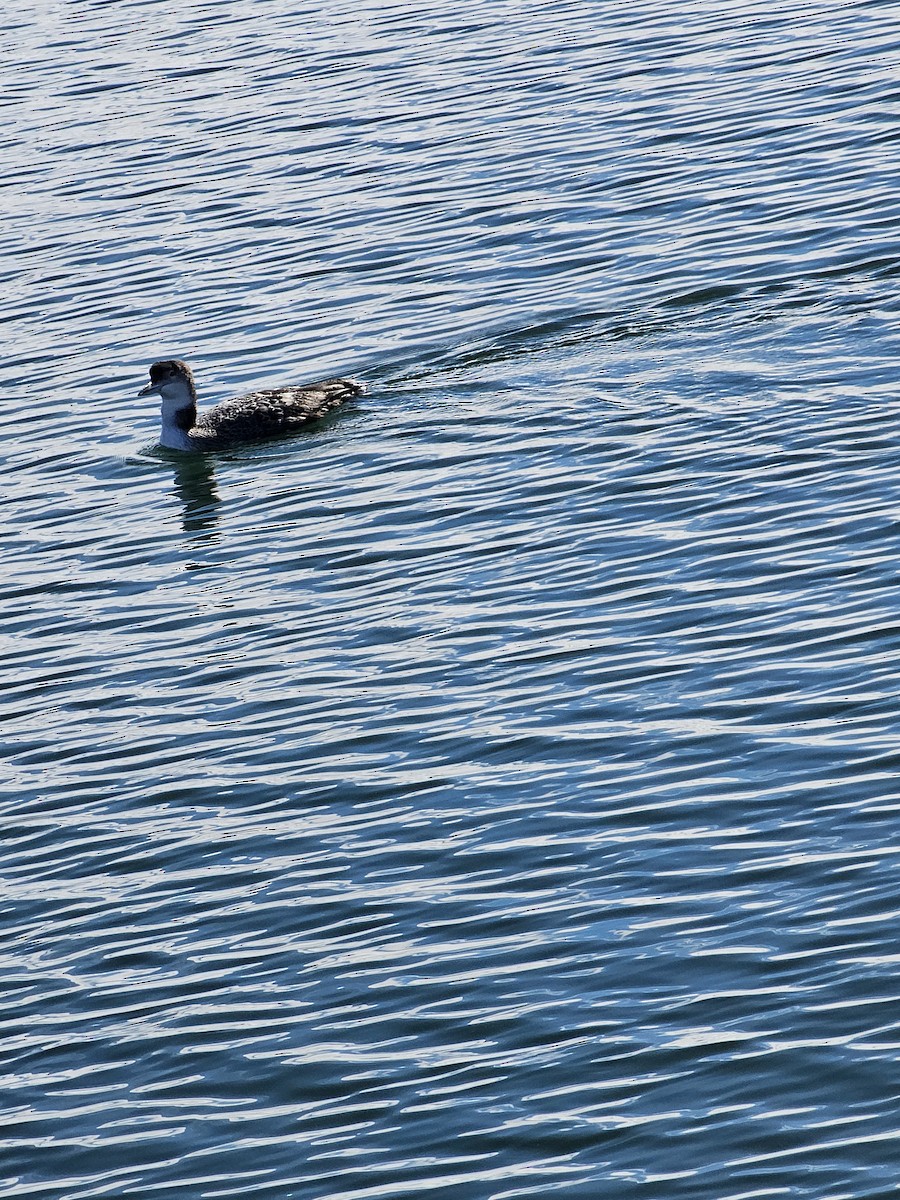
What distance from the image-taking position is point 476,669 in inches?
582

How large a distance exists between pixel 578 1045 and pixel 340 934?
2025 millimetres

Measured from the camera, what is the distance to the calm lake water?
10.2 meters

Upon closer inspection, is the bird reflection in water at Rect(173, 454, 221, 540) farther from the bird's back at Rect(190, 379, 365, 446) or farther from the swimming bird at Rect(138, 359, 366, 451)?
the bird's back at Rect(190, 379, 365, 446)

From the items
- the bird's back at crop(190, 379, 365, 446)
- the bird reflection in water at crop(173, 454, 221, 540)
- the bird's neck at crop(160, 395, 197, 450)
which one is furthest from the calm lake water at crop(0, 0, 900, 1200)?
the bird's neck at crop(160, 395, 197, 450)

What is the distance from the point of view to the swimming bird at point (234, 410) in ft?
67.6

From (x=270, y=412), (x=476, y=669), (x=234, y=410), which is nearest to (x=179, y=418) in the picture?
(x=234, y=410)

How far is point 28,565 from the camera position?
18.8 meters

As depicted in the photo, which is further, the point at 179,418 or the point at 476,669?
the point at 179,418

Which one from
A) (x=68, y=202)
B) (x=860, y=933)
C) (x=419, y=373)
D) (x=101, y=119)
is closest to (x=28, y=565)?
(x=419, y=373)

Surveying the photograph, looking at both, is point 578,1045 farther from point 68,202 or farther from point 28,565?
point 68,202

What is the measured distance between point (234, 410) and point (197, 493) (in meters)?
1.06

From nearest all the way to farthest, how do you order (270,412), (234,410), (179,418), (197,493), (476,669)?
(476,669) → (197,493) → (270,412) → (234,410) → (179,418)

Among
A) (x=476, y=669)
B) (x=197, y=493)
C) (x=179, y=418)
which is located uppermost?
(x=179, y=418)

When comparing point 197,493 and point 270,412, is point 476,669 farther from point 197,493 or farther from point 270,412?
point 270,412
